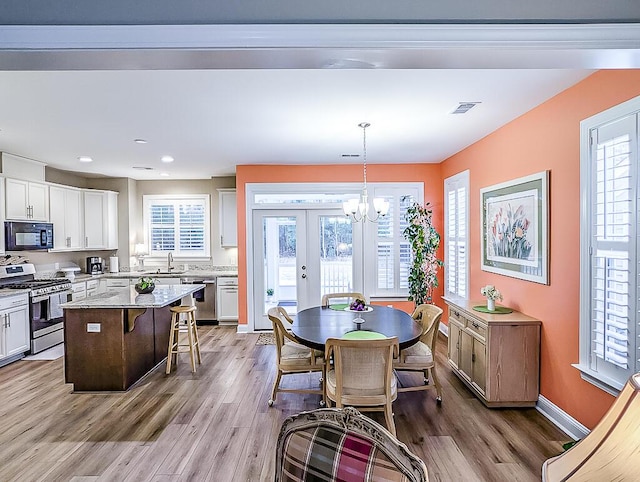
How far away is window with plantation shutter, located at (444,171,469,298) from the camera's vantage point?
5008 millimetres

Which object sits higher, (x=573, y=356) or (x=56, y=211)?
(x=56, y=211)

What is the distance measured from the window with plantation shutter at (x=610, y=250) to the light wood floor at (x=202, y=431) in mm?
787

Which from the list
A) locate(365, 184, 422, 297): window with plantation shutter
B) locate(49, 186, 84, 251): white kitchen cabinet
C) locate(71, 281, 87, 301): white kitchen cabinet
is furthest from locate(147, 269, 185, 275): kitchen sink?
locate(365, 184, 422, 297): window with plantation shutter

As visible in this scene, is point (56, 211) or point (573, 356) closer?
point (573, 356)

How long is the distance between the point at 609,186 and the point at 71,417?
455 cm

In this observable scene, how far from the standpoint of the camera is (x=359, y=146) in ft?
15.8

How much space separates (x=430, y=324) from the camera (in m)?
3.58

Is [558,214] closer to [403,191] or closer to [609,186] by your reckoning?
[609,186]

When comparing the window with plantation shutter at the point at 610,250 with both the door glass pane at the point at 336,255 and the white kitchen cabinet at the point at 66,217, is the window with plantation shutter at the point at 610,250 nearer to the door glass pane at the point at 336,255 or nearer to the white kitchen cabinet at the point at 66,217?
the door glass pane at the point at 336,255

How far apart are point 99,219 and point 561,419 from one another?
715 centimetres

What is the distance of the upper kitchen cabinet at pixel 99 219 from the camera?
665 cm

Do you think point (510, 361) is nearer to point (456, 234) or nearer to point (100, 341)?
point (456, 234)

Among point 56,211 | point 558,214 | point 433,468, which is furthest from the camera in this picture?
point 56,211

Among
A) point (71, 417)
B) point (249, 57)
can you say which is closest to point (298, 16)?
point (249, 57)
